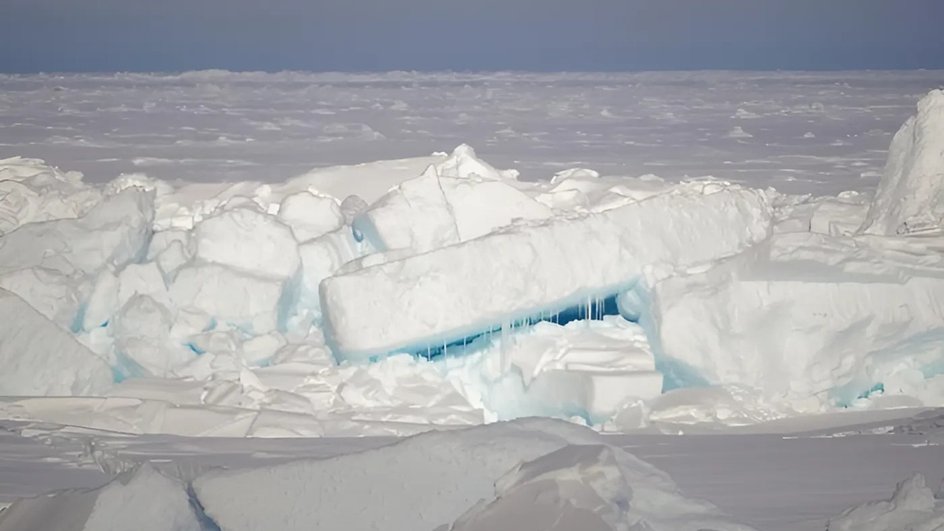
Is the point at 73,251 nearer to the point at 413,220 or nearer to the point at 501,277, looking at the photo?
the point at 413,220

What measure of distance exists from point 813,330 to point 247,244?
2529mm

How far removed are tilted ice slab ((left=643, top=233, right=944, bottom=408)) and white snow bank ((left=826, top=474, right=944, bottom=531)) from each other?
2.11 m

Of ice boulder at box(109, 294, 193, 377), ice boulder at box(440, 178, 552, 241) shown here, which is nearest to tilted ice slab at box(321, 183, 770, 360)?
ice boulder at box(440, 178, 552, 241)

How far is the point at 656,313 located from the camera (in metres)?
4.46

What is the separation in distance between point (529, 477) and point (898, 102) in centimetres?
1880

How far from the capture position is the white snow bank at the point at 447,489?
6.63 ft

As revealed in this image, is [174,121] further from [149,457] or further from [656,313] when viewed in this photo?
[149,457]

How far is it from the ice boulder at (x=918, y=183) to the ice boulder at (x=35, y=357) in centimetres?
383

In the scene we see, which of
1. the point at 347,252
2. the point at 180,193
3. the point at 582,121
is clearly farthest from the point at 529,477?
the point at 582,121

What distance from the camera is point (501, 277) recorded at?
464cm

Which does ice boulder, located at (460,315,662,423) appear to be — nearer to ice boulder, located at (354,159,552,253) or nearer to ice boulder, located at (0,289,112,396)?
ice boulder, located at (354,159,552,253)

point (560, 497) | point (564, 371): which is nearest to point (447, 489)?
point (560, 497)

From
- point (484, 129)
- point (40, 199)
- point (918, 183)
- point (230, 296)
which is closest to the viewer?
point (230, 296)

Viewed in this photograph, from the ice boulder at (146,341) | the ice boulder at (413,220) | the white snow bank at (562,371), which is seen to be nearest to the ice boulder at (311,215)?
the ice boulder at (413,220)
